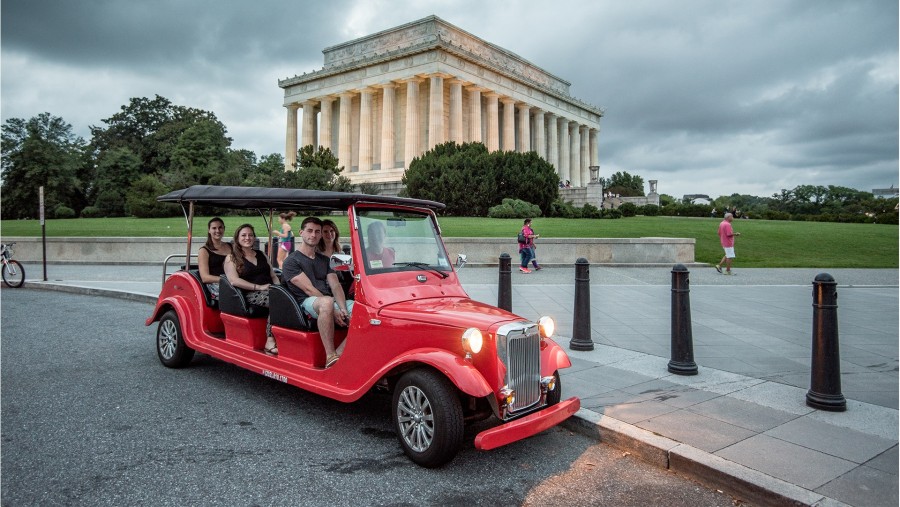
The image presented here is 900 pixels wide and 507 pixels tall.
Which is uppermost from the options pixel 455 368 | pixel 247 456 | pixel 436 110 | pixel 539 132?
pixel 539 132

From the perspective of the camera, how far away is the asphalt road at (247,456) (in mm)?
3484

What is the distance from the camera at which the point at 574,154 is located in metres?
77.0

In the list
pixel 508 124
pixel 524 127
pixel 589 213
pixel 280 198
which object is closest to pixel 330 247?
pixel 280 198

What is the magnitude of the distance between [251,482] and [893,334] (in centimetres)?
932

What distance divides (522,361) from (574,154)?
76329 millimetres

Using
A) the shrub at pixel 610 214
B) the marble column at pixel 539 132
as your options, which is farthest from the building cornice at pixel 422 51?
the shrub at pixel 610 214

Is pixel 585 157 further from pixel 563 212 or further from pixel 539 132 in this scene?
pixel 563 212

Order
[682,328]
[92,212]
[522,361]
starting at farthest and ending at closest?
[92,212] → [682,328] → [522,361]

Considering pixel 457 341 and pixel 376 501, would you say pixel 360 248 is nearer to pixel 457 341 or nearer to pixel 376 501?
pixel 457 341

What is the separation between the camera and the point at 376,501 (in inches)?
134

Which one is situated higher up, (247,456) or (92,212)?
(92,212)

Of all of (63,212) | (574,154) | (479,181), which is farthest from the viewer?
(574,154)

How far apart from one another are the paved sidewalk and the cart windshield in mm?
1899

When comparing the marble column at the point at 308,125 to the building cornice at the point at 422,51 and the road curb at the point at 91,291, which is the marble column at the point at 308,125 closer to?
the building cornice at the point at 422,51
